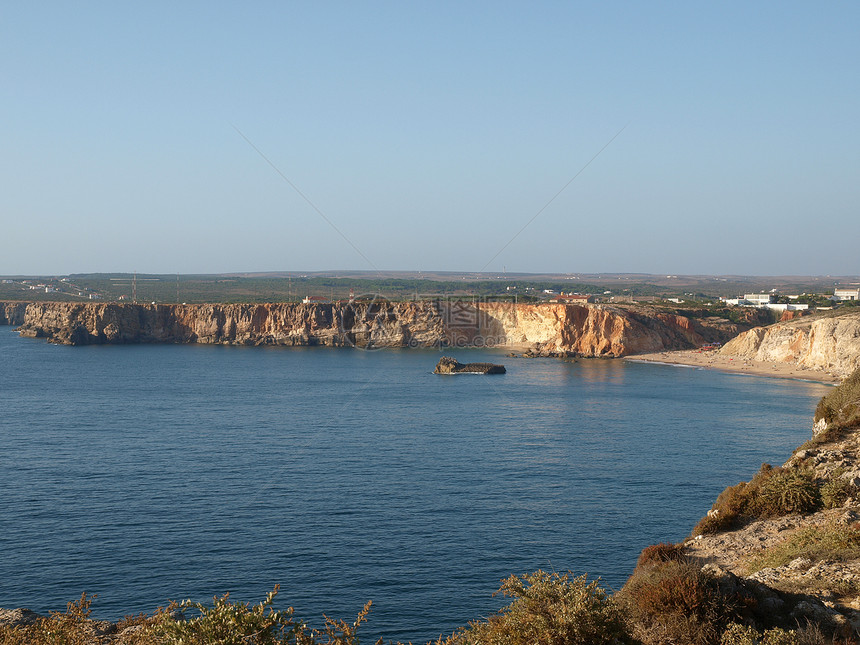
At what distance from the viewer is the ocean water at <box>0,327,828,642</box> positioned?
21.0m

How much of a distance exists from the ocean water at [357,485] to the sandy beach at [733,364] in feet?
25.7

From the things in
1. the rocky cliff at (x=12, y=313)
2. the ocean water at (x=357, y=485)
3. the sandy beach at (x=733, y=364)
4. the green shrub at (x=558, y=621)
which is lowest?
the ocean water at (x=357, y=485)

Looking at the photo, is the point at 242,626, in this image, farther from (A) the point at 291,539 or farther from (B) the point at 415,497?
(B) the point at 415,497

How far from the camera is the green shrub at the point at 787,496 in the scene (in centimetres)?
1795

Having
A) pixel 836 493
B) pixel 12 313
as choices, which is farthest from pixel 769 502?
Result: pixel 12 313

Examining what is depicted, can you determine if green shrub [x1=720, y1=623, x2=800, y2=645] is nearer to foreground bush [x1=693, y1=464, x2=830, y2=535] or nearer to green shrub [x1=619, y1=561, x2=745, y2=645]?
green shrub [x1=619, y1=561, x2=745, y2=645]

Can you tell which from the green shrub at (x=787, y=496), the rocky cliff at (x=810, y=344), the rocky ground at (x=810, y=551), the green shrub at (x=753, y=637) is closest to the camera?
the green shrub at (x=753, y=637)

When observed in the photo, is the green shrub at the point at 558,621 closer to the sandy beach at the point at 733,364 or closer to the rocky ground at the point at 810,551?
the rocky ground at the point at 810,551

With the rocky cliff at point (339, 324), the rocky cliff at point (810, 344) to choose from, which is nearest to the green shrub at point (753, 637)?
the rocky cliff at point (810, 344)

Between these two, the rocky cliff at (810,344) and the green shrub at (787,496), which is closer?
the green shrub at (787,496)

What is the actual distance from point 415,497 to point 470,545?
19.0ft

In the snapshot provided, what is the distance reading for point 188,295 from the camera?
16400 cm

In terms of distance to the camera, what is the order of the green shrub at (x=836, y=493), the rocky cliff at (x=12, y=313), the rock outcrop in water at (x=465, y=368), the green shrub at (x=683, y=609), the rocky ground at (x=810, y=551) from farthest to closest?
the rocky cliff at (x=12, y=313) < the rock outcrop in water at (x=465, y=368) < the green shrub at (x=836, y=493) < the rocky ground at (x=810, y=551) < the green shrub at (x=683, y=609)

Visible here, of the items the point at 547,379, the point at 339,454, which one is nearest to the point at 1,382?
the point at 339,454
